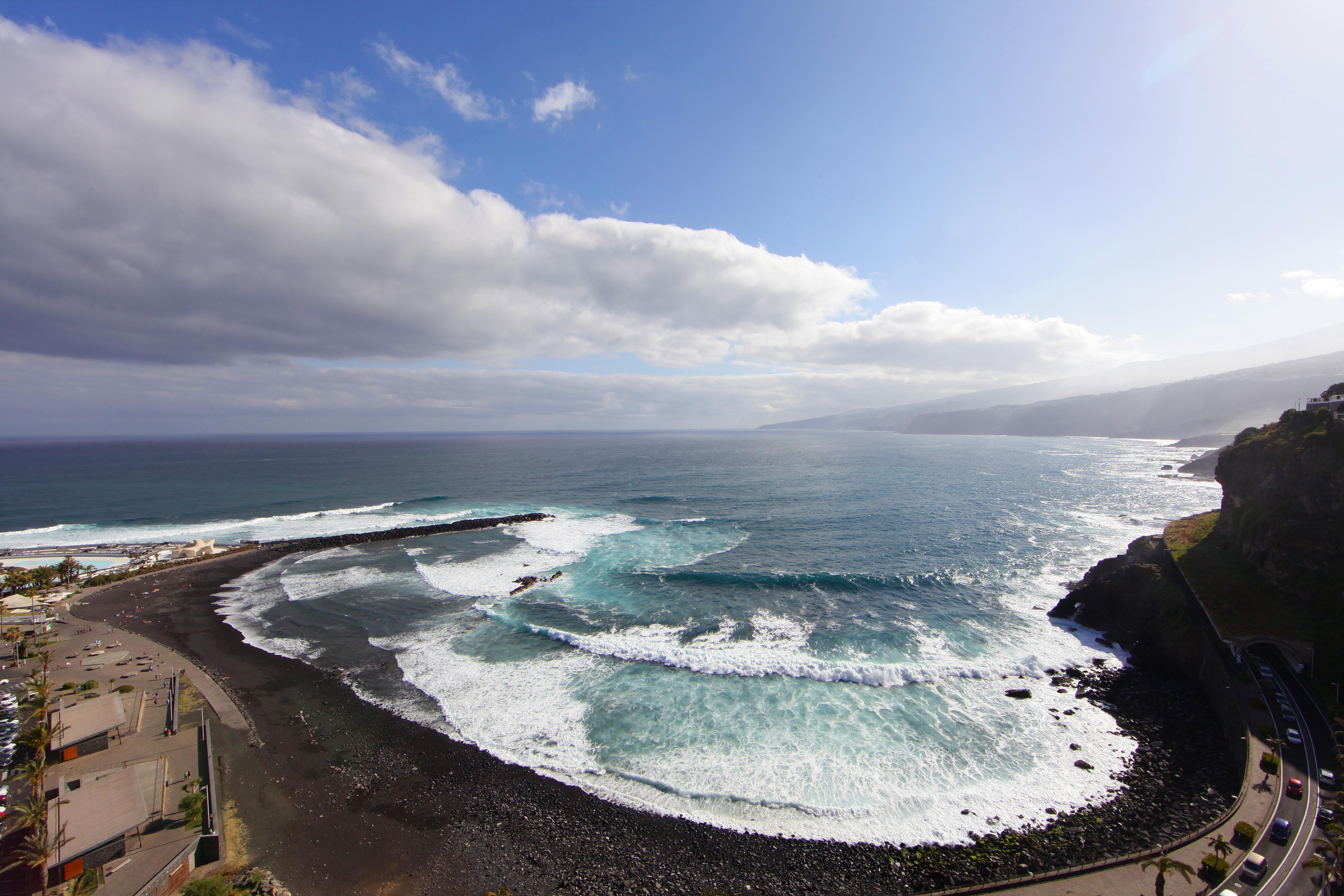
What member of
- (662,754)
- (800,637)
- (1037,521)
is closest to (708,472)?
(1037,521)

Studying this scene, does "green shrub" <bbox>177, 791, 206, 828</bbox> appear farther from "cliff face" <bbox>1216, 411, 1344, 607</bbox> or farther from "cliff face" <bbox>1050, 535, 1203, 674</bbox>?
"cliff face" <bbox>1216, 411, 1344, 607</bbox>

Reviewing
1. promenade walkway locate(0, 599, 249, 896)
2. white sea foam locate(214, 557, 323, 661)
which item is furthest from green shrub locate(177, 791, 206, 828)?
white sea foam locate(214, 557, 323, 661)

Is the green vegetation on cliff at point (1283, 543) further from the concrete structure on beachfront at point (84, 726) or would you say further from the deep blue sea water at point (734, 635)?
the concrete structure on beachfront at point (84, 726)

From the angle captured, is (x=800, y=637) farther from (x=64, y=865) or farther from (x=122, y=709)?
(x=122, y=709)

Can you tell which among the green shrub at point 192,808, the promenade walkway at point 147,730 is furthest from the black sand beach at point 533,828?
the promenade walkway at point 147,730

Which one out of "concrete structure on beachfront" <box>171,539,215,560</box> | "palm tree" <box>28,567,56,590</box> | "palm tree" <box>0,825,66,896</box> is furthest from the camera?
"concrete structure on beachfront" <box>171,539,215,560</box>

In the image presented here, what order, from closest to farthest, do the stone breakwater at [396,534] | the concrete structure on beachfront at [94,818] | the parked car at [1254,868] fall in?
the concrete structure on beachfront at [94,818] < the parked car at [1254,868] < the stone breakwater at [396,534]

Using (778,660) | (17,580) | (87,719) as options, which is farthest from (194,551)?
(778,660)

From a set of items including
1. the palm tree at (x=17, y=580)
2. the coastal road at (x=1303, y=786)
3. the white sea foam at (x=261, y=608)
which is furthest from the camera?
the palm tree at (x=17, y=580)
